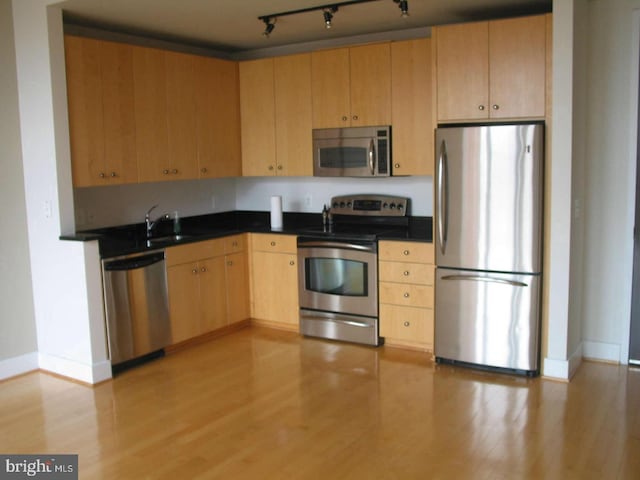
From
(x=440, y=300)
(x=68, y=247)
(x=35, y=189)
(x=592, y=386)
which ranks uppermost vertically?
(x=35, y=189)

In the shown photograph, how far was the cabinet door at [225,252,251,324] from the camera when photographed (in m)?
5.39

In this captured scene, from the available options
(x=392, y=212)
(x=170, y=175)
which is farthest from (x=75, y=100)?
(x=392, y=212)

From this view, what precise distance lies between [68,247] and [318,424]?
2.06 metres

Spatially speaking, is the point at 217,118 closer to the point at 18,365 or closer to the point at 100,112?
the point at 100,112

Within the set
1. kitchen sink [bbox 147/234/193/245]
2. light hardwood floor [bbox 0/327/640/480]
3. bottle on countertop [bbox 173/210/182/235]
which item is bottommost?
light hardwood floor [bbox 0/327/640/480]

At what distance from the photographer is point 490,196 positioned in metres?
4.18

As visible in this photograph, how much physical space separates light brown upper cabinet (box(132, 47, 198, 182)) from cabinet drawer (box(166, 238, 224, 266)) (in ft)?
1.89

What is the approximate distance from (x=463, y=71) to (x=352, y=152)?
1.17 m

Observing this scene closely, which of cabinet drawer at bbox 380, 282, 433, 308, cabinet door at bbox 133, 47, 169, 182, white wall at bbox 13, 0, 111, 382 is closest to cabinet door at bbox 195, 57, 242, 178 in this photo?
cabinet door at bbox 133, 47, 169, 182

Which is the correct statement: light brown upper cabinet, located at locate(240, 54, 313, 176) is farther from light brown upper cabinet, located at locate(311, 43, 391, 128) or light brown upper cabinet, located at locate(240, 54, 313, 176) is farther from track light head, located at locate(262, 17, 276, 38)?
track light head, located at locate(262, 17, 276, 38)

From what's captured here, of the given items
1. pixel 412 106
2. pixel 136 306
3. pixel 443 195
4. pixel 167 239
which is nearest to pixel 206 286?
pixel 167 239

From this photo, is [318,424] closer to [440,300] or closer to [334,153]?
[440,300]

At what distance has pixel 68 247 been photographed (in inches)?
166

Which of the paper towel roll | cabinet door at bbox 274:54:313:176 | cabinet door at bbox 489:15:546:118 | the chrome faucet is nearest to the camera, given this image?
cabinet door at bbox 489:15:546:118
